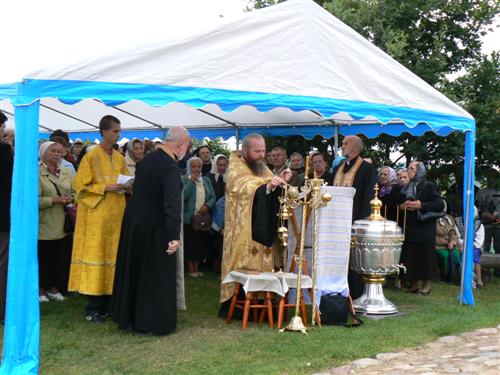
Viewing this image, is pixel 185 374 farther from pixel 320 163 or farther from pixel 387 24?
pixel 387 24

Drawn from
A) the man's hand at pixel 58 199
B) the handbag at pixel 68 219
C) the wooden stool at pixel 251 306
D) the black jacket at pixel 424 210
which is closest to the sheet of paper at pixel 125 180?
the man's hand at pixel 58 199

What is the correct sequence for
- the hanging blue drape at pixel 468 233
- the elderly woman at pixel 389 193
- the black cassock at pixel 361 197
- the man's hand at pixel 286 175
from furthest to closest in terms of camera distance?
1. the elderly woman at pixel 389 193
2. the hanging blue drape at pixel 468 233
3. the black cassock at pixel 361 197
4. the man's hand at pixel 286 175

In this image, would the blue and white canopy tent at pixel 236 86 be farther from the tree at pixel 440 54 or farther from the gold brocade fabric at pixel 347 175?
the tree at pixel 440 54

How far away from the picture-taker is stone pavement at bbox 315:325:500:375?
16.2 feet

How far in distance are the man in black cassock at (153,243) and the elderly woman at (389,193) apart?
3838 mm

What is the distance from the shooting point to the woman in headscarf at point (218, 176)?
995 cm

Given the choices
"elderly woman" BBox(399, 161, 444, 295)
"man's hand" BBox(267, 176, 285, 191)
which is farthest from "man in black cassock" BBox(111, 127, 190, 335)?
"elderly woman" BBox(399, 161, 444, 295)

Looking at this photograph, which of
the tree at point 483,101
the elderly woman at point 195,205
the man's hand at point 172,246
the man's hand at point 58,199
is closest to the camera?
the man's hand at point 172,246

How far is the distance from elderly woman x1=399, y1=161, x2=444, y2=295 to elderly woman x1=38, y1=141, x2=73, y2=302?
4235 millimetres

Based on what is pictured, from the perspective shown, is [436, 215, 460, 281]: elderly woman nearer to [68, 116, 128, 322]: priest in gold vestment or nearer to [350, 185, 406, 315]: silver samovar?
[350, 185, 406, 315]: silver samovar

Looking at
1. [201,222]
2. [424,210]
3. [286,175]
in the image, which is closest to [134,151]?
[201,222]

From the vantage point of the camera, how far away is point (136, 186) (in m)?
5.93

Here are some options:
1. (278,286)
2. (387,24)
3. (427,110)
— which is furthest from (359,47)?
(387,24)

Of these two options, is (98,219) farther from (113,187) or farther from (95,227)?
(113,187)
